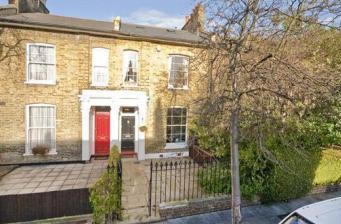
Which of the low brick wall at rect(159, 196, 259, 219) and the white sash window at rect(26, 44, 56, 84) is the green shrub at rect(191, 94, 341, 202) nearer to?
the low brick wall at rect(159, 196, 259, 219)

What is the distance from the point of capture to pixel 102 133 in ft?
42.4

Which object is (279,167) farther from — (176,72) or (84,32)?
(84,32)

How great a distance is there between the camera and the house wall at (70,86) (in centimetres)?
1112

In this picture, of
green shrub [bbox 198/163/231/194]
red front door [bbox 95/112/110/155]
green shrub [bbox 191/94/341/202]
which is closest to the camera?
green shrub [bbox 191/94/341/202]

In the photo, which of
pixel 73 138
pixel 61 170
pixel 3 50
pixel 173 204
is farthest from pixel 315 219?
pixel 3 50

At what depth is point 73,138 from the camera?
12102mm

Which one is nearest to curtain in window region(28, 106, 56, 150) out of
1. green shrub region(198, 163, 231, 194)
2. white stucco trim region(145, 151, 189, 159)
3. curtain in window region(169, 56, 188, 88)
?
white stucco trim region(145, 151, 189, 159)

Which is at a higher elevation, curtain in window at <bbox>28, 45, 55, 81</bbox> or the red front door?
curtain in window at <bbox>28, 45, 55, 81</bbox>

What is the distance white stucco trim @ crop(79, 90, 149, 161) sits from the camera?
1200cm

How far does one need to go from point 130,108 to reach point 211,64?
8726mm

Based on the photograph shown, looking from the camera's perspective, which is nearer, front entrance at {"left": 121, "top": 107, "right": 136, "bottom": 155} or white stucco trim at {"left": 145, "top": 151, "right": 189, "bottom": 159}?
front entrance at {"left": 121, "top": 107, "right": 136, "bottom": 155}

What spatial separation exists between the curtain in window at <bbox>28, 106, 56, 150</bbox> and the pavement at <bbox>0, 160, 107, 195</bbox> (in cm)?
113

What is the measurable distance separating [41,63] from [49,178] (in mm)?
5366

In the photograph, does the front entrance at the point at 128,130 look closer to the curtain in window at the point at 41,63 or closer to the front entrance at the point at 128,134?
the front entrance at the point at 128,134
